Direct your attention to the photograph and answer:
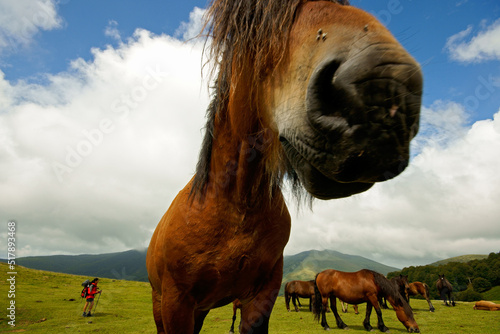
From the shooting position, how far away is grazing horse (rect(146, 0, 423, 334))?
1.09 metres

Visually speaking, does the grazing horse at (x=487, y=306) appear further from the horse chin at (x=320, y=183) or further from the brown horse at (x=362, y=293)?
the horse chin at (x=320, y=183)

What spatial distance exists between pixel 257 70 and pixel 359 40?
24.9 inches

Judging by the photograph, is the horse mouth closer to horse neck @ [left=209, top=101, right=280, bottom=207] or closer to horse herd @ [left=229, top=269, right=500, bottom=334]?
horse neck @ [left=209, top=101, right=280, bottom=207]

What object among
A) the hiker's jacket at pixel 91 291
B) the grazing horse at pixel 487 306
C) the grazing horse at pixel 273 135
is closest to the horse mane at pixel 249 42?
the grazing horse at pixel 273 135

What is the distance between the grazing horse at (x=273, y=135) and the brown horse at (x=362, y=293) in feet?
34.3

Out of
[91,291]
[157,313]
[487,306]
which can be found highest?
[157,313]

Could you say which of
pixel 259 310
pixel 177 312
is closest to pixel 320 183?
pixel 259 310

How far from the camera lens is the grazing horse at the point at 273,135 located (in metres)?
1.09

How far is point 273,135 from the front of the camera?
1.84m

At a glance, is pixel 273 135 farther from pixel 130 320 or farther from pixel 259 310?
pixel 130 320

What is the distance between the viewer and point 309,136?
1.26 meters

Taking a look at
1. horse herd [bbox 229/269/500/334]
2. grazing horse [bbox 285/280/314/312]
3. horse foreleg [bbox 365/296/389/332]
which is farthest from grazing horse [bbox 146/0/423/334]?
grazing horse [bbox 285/280/314/312]

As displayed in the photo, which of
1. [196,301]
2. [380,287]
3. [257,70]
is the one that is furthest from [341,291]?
[257,70]

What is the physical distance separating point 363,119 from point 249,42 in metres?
1.01
